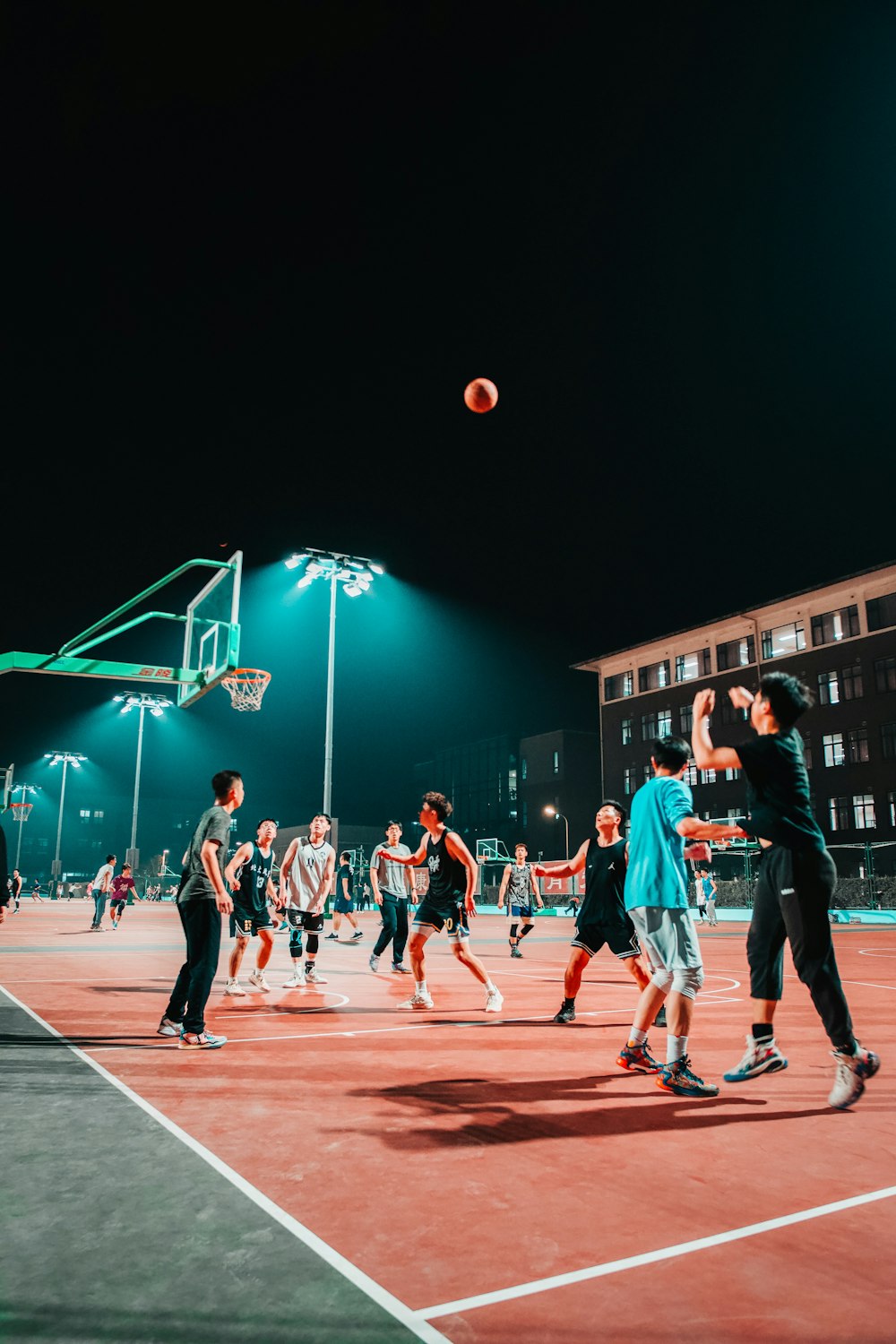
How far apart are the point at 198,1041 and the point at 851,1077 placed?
4.57 meters

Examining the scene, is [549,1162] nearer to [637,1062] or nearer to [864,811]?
[637,1062]

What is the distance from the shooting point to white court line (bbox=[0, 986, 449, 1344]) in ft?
8.15

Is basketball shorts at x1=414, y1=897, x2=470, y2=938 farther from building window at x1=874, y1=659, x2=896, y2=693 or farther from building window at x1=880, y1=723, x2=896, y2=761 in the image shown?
building window at x1=874, y1=659, x2=896, y2=693

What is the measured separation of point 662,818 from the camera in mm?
6027

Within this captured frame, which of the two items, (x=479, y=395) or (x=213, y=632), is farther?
(x=213, y=632)

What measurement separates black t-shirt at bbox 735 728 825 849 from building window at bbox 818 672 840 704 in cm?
4774

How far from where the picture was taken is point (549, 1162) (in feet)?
13.1

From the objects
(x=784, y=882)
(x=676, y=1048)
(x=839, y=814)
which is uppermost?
→ (x=839, y=814)

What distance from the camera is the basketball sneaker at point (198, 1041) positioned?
6727mm

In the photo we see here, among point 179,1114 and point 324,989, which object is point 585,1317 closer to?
point 179,1114

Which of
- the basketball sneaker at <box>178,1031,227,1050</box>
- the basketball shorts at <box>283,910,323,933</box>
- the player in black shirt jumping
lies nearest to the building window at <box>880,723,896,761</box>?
the basketball shorts at <box>283,910,323,933</box>

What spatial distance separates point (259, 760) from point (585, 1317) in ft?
239

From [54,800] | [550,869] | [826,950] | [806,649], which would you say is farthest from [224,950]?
[54,800]

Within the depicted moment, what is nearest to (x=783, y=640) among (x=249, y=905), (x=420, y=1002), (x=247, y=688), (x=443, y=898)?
(x=247, y=688)
